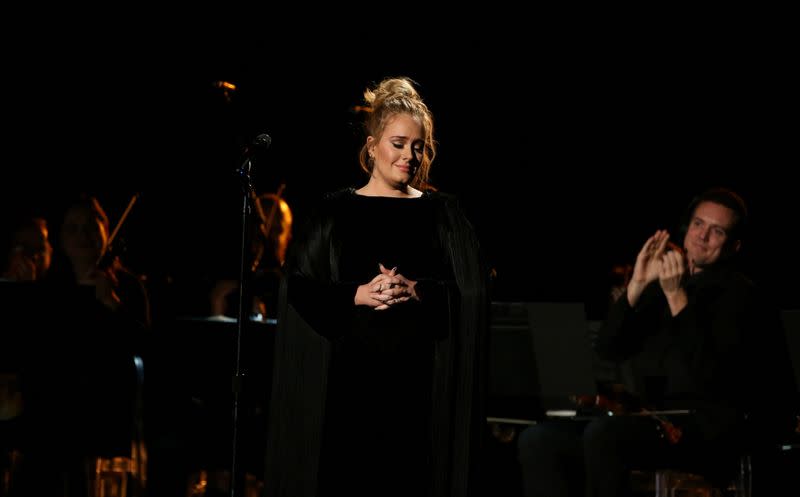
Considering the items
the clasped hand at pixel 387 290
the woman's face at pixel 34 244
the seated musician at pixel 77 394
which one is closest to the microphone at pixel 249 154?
the clasped hand at pixel 387 290

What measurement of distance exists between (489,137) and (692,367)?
8.80 ft

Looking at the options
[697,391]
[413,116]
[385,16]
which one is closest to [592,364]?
[697,391]

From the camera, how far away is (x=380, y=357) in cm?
262

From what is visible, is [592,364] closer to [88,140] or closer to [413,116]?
[413,116]

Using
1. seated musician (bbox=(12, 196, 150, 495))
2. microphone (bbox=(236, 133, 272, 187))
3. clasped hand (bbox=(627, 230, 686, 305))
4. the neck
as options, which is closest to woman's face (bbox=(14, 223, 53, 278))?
seated musician (bbox=(12, 196, 150, 495))

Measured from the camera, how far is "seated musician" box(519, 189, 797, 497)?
3072 millimetres

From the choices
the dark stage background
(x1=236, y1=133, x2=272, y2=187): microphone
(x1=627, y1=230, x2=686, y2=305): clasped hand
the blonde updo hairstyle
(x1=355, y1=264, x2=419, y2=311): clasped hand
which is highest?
the dark stage background

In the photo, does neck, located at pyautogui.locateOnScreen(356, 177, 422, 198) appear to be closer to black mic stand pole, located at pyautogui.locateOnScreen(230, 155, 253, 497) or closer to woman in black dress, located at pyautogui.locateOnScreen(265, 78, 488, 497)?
woman in black dress, located at pyautogui.locateOnScreen(265, 78, 488, 497)

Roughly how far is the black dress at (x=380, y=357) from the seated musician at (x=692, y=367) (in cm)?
73

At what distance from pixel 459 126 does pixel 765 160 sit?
171 cm

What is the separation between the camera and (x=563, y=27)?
5.27 meters

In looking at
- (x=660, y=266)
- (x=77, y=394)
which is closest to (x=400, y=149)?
(x=660, y=266)

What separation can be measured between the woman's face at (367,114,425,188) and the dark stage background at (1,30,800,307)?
2.21m

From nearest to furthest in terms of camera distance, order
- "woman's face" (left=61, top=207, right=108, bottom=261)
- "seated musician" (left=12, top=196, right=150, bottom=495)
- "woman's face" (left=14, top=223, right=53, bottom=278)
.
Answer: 1. "seated musician" (left=12, top=196, right=150, bottom=495)
2. "woman's face" (left=61, top=207, right=108, bottom=261)
3. "woman's face" (left=14, top=223, right=53, bottom=278)
